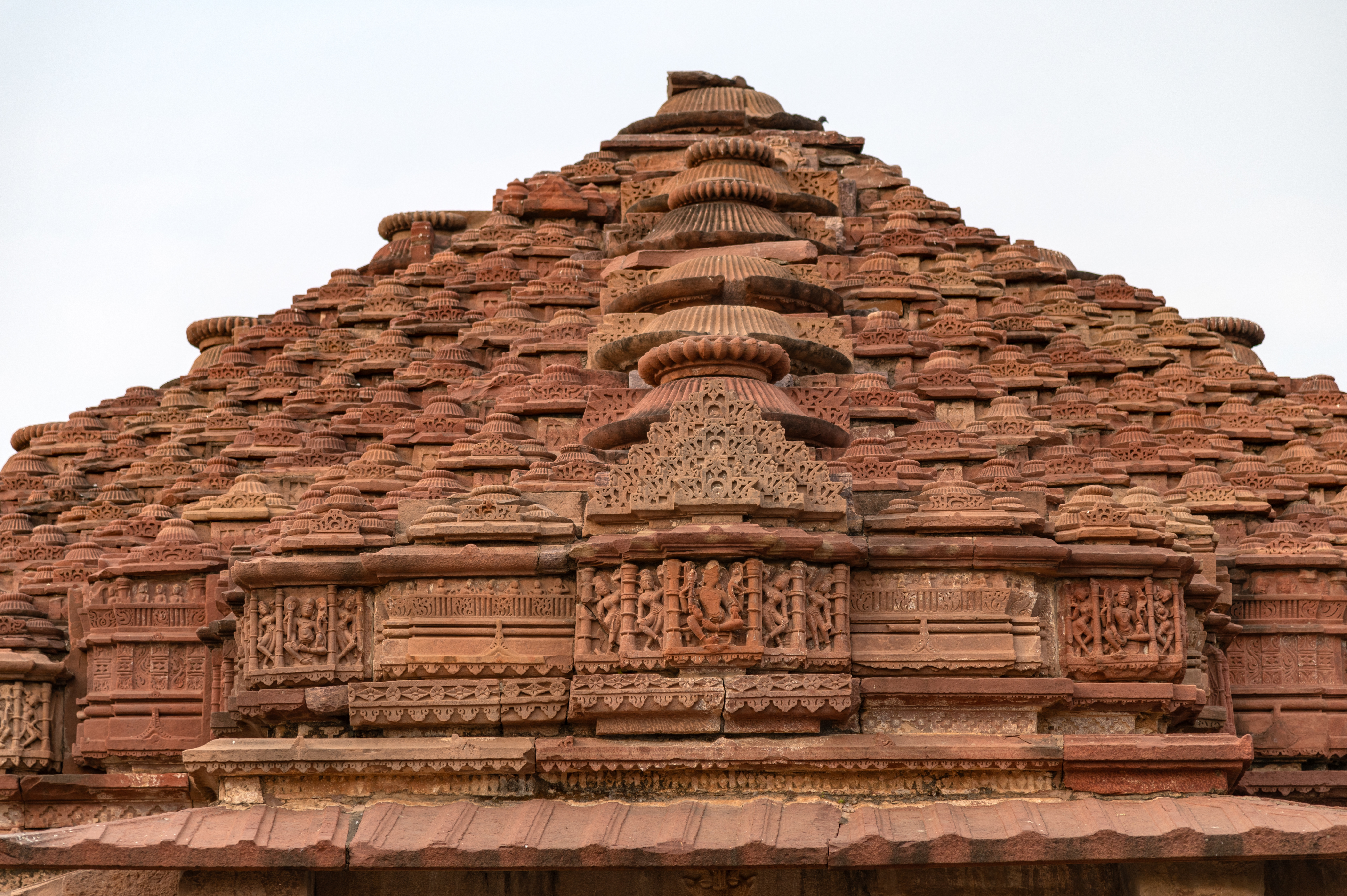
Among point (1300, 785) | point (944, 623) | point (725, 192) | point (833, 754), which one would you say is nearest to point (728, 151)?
point (725, 192)

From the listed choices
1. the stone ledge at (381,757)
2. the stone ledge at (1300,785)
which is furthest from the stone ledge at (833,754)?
the stone ledge at (1300,785)

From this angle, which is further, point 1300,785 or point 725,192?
point 725,192

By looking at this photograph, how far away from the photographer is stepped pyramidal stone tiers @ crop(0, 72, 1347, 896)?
11.5 meters

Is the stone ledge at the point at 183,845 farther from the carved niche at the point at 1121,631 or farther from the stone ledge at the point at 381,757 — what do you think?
the carved niche at the point at 1121,631

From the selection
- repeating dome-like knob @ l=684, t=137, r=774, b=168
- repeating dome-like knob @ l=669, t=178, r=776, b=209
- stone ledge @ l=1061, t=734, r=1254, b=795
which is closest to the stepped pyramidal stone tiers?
stone ledge @ l=1061, t=734, r=1254, b=795

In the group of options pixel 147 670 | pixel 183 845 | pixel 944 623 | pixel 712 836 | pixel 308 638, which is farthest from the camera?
pixel 147 670

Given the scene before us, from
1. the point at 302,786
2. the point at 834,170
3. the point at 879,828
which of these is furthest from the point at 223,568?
the point at 834,170

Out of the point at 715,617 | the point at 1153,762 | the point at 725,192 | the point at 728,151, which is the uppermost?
the point at 728,151

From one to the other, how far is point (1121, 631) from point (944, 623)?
123cm

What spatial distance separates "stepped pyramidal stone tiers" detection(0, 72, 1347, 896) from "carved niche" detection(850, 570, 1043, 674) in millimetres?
26

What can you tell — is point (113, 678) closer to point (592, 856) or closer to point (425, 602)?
point (425, 602)

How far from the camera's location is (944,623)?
12219 mm

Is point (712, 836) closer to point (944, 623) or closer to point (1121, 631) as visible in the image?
point (944, 623)

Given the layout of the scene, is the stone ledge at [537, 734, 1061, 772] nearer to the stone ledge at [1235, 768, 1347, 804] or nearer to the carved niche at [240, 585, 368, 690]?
the carved niche at [240, 585, 368, 690]
